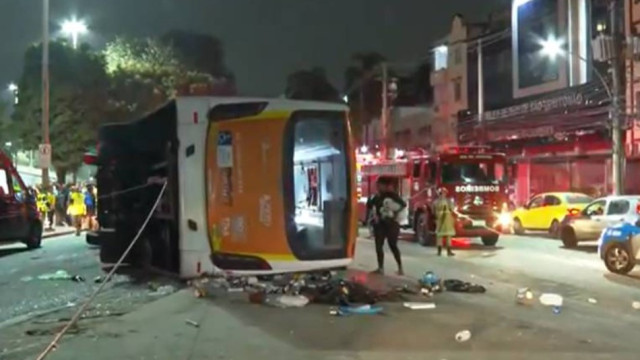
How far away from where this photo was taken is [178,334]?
356 inches

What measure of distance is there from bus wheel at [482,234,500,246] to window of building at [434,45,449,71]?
1336 inches

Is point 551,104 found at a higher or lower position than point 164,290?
higher

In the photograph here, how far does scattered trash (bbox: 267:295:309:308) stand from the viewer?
35.7 feet

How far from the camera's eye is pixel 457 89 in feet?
174

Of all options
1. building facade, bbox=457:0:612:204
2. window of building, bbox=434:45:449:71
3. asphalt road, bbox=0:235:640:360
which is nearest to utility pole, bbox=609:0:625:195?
building facade, bbox=457:0:612:204

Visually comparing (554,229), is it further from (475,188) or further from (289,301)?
(289,301)

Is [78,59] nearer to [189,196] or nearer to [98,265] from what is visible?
[98,265]

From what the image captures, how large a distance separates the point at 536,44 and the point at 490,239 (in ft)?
71.0

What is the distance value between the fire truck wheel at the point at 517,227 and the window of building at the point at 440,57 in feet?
92.4

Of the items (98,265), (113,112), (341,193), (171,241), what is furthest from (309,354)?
(113,112)

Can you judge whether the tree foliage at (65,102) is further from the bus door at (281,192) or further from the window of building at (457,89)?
the bus door at (281,192)

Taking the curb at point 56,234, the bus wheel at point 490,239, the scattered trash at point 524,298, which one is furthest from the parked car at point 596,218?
the curb at point 56,234

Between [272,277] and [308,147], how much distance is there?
2.38m

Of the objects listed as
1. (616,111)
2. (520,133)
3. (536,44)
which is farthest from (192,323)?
(536,44)
